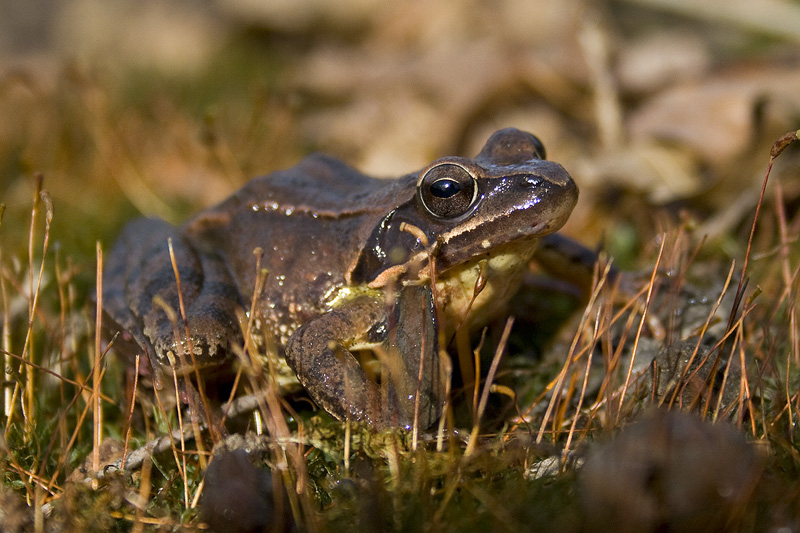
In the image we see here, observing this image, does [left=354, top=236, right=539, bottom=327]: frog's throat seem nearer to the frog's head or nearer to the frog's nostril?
the frog's head

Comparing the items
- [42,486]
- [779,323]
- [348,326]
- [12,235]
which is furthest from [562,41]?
[42,486]

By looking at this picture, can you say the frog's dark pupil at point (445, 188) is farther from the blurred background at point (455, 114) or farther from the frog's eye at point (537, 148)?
the blurred background at point (455, 114)

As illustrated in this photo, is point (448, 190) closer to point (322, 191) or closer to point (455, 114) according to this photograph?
point (322, 191)

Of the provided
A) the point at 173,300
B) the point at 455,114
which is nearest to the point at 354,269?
the point at 173,300

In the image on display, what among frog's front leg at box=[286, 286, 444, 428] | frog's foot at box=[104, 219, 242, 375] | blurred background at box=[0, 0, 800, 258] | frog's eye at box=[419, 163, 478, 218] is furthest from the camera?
blurred background at box=[0, 0, 800, 258]

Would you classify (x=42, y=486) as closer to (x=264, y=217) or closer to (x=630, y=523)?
(x=264, y=217)

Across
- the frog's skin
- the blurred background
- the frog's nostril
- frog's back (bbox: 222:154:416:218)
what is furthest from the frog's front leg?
the blurred background

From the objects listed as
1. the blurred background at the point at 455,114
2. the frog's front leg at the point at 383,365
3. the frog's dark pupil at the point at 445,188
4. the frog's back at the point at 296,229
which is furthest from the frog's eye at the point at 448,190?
the blurred background at the point at 455,114
